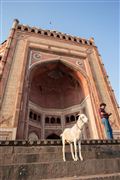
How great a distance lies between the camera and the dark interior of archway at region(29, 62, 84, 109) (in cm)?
1523

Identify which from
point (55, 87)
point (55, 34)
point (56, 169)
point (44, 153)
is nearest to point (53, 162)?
point (56, 169)

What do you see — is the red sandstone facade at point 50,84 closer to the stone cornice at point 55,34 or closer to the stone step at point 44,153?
the stone cornice at point 55,34

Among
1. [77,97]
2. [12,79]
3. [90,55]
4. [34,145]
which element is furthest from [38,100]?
[34,145]

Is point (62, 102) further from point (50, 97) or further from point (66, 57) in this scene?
point (66, 57)

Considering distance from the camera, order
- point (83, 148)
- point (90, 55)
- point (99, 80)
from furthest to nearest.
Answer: point (90, 55), point (99, 80), point (83, 148)

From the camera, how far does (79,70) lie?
14602 millimetres

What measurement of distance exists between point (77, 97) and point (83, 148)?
11.1 metres

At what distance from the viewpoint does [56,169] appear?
3264 millimetres

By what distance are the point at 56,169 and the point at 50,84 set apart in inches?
566

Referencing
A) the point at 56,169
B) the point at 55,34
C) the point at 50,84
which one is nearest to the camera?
the point at 56,169

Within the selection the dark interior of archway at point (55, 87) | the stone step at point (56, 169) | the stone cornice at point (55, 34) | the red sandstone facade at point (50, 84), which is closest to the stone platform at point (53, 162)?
the stone step at point (56, 169)

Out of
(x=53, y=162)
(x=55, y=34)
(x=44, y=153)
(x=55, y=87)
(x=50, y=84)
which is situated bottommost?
(x=53, y=162)

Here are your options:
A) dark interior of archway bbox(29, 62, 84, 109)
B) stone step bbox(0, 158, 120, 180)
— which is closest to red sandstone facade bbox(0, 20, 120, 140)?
dark interior of archway bbox(29, 62, 84, 109)

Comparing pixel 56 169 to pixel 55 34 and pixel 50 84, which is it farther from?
pixel 55 34
